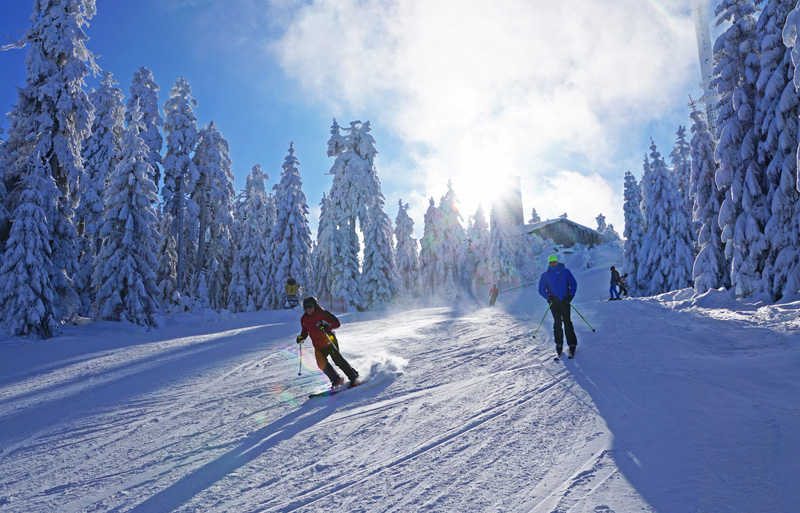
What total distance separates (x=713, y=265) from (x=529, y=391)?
16.9m

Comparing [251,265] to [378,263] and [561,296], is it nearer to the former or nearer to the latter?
[378,263]

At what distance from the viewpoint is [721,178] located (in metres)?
15.5

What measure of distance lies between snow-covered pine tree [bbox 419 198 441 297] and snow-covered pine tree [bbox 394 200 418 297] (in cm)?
222

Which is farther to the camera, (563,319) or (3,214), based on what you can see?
(3,214)

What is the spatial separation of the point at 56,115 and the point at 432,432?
1983 cm

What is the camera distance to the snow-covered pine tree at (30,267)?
44.4 ft

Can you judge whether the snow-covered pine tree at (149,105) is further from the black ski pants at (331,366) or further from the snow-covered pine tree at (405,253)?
the snow-covered pine tree at (405,253)

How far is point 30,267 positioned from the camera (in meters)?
14.0

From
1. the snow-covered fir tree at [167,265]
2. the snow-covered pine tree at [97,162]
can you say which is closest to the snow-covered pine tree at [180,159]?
the snow-covered fir tree at [167,265]

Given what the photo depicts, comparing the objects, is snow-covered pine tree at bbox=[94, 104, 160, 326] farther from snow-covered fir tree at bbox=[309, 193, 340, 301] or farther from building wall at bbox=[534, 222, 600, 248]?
building wall at bbox=[534, 222, 600, 248]

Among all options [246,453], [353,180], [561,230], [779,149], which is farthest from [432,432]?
[561,230]

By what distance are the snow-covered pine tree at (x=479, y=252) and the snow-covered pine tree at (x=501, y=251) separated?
86 cm

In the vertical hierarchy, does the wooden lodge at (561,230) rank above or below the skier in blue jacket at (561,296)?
above

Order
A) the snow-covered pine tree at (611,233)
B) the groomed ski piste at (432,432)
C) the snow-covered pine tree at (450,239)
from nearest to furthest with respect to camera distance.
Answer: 1. the groomed ski piste at (432,432)
2. the snow-covered pine tree at (450,239)
3. the snow-covered pine tree at (611,233)
